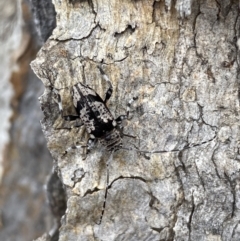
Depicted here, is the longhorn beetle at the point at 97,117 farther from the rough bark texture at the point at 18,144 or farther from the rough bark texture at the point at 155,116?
the rough bark texture at the point at 18,144

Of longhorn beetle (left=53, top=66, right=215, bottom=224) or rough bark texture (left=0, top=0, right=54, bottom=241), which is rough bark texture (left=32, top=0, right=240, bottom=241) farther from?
rough bark texture (left=0, top=0, right=54, bottom=241)

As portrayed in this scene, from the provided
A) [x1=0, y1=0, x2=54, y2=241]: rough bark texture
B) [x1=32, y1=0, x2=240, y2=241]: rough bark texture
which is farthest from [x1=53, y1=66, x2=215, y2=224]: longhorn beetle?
[x1=0, y1=0, x2=54, y2=241]: rough bark texture

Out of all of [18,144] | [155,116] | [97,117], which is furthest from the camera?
[18,144]

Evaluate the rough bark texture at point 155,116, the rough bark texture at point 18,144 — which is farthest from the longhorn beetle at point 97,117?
the rough bark texture at point 18,144

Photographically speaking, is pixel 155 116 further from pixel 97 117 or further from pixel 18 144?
pixel 18 144

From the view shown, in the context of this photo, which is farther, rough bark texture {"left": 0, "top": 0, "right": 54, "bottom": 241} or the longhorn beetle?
rough bark texture {"left": 0, "top": 0, "right": 54, "bottom": 241}

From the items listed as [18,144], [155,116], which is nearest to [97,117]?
[155,116]
